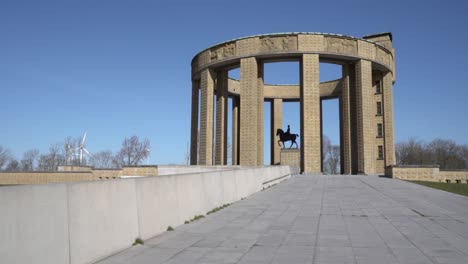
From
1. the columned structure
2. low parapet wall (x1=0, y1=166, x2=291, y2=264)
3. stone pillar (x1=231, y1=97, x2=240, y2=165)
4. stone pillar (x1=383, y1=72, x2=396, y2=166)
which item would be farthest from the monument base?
low parapet wall (x1=0, y1=166, x2=291, y2=264)

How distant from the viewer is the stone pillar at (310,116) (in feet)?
111

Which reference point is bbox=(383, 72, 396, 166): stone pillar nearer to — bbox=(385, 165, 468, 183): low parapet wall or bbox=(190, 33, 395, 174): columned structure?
bbox=(190, 33, 395, 174): columned structure

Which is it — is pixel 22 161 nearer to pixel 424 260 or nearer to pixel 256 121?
pixel 256 121

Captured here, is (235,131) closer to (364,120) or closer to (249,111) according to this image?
(249,111)

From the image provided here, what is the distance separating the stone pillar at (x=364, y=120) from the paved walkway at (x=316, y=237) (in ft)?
80.5

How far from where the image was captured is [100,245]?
17.4ft

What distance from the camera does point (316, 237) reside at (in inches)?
267

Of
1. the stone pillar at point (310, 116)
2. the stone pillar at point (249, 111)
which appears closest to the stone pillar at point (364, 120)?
the stone pillar at point (310, 116)

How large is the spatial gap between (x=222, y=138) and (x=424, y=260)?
3546 cm

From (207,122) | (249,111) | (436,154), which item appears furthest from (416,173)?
(436,154)

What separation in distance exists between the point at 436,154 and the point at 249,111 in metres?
54.8

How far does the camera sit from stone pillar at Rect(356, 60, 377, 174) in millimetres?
35156

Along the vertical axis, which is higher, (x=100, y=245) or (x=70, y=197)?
(x=70, y=197)

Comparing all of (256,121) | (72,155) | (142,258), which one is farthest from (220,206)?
(72,155)
